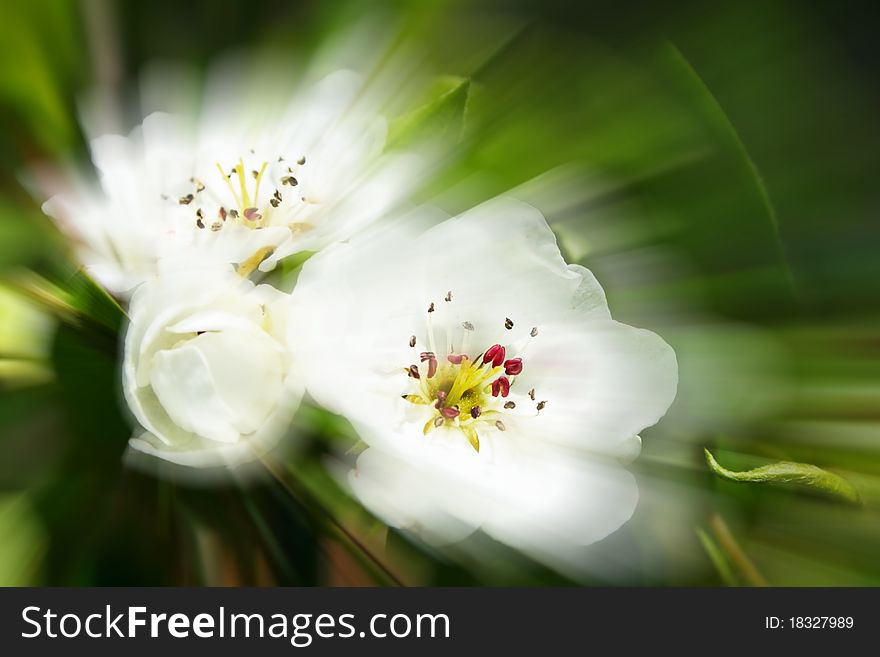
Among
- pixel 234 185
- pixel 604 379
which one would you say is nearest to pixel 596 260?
pixel 604 379

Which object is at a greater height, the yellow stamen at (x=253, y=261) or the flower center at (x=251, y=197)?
the flower center at (x=251, y=197)

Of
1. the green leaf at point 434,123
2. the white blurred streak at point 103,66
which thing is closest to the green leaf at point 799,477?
the green leaf at point 434,123

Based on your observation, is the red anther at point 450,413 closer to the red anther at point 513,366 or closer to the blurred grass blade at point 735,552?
the red anther at point 513,366

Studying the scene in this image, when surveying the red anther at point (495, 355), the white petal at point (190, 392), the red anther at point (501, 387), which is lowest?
the white petal at point (190, 392)

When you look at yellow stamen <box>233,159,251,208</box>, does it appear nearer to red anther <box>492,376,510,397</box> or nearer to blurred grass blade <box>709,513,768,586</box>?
red anther <box>492,376,510,397</box>

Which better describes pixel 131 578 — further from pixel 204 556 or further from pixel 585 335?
pixel 585 335

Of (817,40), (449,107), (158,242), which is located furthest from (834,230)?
(158,242)

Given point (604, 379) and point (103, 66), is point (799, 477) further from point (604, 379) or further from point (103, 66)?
point (103, 66)
